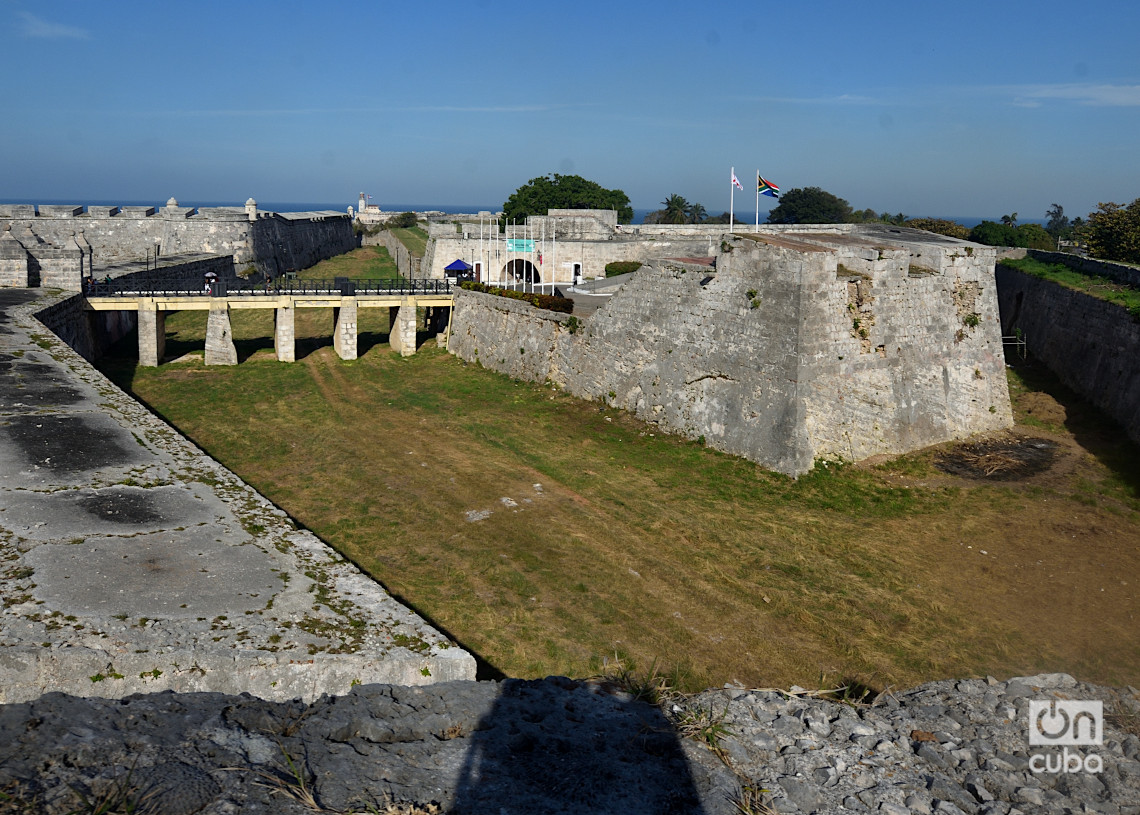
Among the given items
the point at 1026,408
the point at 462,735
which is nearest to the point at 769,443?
the point at 1026,408

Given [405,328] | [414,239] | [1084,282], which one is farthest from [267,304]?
[414,239]

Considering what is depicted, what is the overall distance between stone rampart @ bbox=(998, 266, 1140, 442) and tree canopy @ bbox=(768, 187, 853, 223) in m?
33.0

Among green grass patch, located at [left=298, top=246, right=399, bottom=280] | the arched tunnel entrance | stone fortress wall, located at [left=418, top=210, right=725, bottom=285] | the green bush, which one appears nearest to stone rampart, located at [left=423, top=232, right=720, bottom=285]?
stone fortress wall, located at [left=418, top=210, right=725, bottom=285]

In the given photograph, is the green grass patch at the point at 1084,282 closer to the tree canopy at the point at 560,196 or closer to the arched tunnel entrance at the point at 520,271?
the arched tunnel entrance at the point at 520,271

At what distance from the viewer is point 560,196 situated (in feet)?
Answer: 187

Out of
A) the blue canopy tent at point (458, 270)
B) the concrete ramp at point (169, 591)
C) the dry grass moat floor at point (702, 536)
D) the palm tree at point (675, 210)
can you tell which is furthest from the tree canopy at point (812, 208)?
the concrete ramp at point (169, 591)

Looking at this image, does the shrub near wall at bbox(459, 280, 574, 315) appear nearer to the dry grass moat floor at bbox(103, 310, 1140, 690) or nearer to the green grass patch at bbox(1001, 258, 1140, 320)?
the dry grass moat floor at bbox(103, 310, 1140, 690)

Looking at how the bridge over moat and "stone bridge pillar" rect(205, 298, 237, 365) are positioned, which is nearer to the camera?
the bridge over moat

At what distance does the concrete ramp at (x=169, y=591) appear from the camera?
311 inches

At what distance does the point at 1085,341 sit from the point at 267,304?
25.2 meters

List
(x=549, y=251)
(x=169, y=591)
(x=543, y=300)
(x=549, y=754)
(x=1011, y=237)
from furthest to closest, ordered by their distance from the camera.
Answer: (x=1011, y=237)
(x=549, y=251)
(x=543, y=300)
(x=169, y=591)
(x=549, y=754)

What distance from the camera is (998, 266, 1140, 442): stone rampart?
2131cm

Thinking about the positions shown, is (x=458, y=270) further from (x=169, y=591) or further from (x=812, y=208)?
(x=812, y=208)

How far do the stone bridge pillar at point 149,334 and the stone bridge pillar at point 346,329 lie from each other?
561cm
